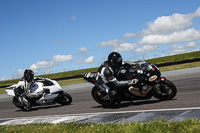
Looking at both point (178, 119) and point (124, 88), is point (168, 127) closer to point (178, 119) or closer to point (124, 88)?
point (178, 119)

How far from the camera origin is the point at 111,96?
8836 mm

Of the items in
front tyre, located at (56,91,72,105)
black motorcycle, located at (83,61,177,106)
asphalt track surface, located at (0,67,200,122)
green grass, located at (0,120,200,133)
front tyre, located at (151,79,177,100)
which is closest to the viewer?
green grass, located at (0,120,200,133)

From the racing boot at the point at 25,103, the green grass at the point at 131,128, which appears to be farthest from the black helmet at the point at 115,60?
the racing boot at the point at 25,103

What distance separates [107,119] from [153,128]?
87.8 inches

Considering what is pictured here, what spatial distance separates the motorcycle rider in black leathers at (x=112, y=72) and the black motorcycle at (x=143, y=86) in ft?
0.41

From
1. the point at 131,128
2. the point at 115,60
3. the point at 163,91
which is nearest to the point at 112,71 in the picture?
the point at 115,60

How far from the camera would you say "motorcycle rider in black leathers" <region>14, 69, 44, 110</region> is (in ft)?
36.7

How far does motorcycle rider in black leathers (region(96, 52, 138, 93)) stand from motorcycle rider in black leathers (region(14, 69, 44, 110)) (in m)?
3.46

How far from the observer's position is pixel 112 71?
28.7ft

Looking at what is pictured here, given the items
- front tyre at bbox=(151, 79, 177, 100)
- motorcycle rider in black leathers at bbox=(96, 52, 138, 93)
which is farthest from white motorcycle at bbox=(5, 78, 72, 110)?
front tyre at bbox=(151, 79, 177, 100)

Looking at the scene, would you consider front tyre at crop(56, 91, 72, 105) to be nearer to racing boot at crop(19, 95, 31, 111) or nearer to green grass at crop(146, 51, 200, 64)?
racing boot at crop(19, 95, 31, 111)

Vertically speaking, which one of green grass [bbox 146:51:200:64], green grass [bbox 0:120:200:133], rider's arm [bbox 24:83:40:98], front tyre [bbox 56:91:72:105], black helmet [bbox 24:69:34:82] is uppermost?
green grass [bbox 146:51:200:64]

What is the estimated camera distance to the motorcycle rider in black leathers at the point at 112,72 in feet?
28.2

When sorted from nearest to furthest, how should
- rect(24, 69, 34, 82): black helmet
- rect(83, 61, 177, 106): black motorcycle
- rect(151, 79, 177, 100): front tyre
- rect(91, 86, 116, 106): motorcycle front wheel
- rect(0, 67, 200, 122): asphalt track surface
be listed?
rect(0, 67, 200, 122): asphalt track surface, rect(83, 61, 177, 106): black motorcycle, rect(151, 79, 177, 100): front tyre, rect(91, 86, 116, 106): motorcycle front wheel, rect(24, 69, 34, 82): black helmet
